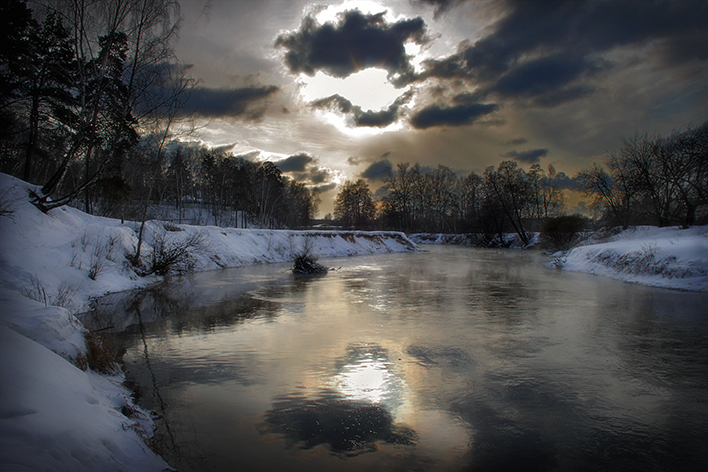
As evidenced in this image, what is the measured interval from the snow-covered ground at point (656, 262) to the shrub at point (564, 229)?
960cm

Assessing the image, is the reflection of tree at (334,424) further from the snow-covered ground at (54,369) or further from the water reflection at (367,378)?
the snow-covered ground at (54,369)

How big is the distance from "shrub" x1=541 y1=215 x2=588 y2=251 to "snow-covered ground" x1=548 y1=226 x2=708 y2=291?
960cm

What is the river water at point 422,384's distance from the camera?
297 cm

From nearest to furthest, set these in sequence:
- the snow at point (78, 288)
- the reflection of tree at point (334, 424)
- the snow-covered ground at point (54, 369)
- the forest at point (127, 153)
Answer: the snow-covered ground at point (54, 369), the snow at point (78, 288), the reflection of tree at point (334, 424), the forest at point (127, 153)

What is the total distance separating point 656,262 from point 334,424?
1491 cm

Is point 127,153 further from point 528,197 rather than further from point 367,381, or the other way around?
point 528,197

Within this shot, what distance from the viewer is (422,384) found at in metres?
4.35

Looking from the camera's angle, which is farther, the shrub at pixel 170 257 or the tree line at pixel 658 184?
the tree line at pixel 658 184

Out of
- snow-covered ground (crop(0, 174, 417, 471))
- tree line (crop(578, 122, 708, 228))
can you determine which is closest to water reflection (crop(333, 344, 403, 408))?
snow-covered ground (crop(0, 174, 417, 471))

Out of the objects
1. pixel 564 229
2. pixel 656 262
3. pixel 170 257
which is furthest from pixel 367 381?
pixel 564 229

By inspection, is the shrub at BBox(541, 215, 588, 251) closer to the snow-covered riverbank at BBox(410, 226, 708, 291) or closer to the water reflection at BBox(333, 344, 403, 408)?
the snow-covered riverbank at BBox(410, 226, 708, 291)

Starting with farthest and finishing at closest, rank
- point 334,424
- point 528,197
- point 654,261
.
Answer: point 528,197 → point 654,261 → point 334,424

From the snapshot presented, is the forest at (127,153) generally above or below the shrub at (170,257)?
above

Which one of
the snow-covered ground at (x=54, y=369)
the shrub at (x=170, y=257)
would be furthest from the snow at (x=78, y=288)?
the shrub at (x=170, y=257)
